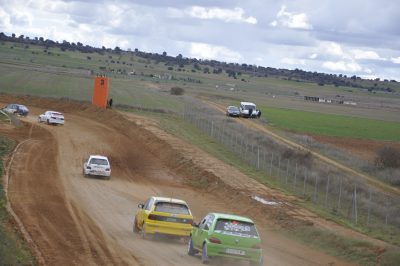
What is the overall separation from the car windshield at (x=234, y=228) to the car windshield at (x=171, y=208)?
14.1ft

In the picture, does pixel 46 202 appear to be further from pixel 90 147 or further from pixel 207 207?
pixel 90 147

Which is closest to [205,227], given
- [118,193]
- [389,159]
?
[118,193]

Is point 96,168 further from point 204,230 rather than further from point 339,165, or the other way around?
point 204,230

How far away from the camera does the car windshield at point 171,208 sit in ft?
87.8

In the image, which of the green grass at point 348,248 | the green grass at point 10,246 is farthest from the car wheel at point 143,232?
the green grass at point 348,248

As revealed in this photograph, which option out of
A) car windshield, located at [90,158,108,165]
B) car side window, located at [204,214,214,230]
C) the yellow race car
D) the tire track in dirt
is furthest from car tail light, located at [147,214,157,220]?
the tire track in dirt

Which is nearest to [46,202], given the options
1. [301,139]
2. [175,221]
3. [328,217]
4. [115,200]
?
[115,200]

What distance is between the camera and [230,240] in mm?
22109

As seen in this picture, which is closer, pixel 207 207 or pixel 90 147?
pixel 207 207

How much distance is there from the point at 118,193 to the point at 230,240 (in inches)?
751

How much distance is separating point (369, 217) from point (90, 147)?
29.1 metres

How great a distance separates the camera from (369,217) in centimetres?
3544

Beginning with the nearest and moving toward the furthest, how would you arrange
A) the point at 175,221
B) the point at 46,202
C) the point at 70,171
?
1. the point at 175,221
2. the point at 46,202
3. the point at 70,171

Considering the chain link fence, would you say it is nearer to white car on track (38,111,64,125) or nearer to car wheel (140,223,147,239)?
car wheel (140,223,147,239)
